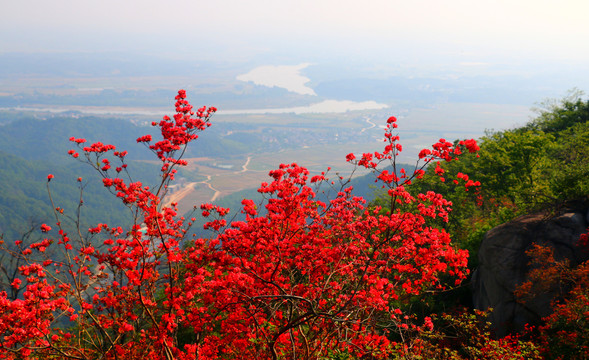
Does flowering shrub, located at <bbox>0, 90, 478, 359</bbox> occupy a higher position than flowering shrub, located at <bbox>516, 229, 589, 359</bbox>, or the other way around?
flowering shrub, located at <bbox>0, 90, 478, 359</bbox>

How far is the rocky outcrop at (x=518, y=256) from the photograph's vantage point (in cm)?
1530

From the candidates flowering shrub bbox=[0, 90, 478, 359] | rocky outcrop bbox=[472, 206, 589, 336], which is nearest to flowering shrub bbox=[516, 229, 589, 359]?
rocky outcrop bbox=[472, 206, 589, 336]

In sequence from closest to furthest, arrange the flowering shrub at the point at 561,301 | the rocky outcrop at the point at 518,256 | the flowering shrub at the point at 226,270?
the flowering shrub at the point at 226,270
the flowering shrub at the point at 561,301
the rocky outcrop at the point at 518,256

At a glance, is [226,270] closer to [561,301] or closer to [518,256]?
[561,301]

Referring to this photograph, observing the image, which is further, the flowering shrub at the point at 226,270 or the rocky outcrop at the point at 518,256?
the rocky outcrop at the point at 518,256

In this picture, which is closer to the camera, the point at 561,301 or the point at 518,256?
the point at 561,301

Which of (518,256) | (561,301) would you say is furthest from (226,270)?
(518,256)

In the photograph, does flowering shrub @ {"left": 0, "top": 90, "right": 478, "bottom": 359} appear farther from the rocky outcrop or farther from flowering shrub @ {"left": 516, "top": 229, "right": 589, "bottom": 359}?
the rocky outcrop

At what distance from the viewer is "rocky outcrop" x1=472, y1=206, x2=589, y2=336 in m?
15.3

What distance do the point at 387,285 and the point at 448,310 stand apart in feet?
38.4

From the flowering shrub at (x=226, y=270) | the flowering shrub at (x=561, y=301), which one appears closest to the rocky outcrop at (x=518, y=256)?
the flowering shrub at (x=561, y=301)

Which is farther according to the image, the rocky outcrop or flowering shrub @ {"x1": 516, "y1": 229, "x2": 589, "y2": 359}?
the rocky outcrop

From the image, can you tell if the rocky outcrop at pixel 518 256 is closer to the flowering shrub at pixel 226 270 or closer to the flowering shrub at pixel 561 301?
the flowering shrub at pixel 561 301

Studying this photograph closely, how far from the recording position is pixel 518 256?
16516mm
